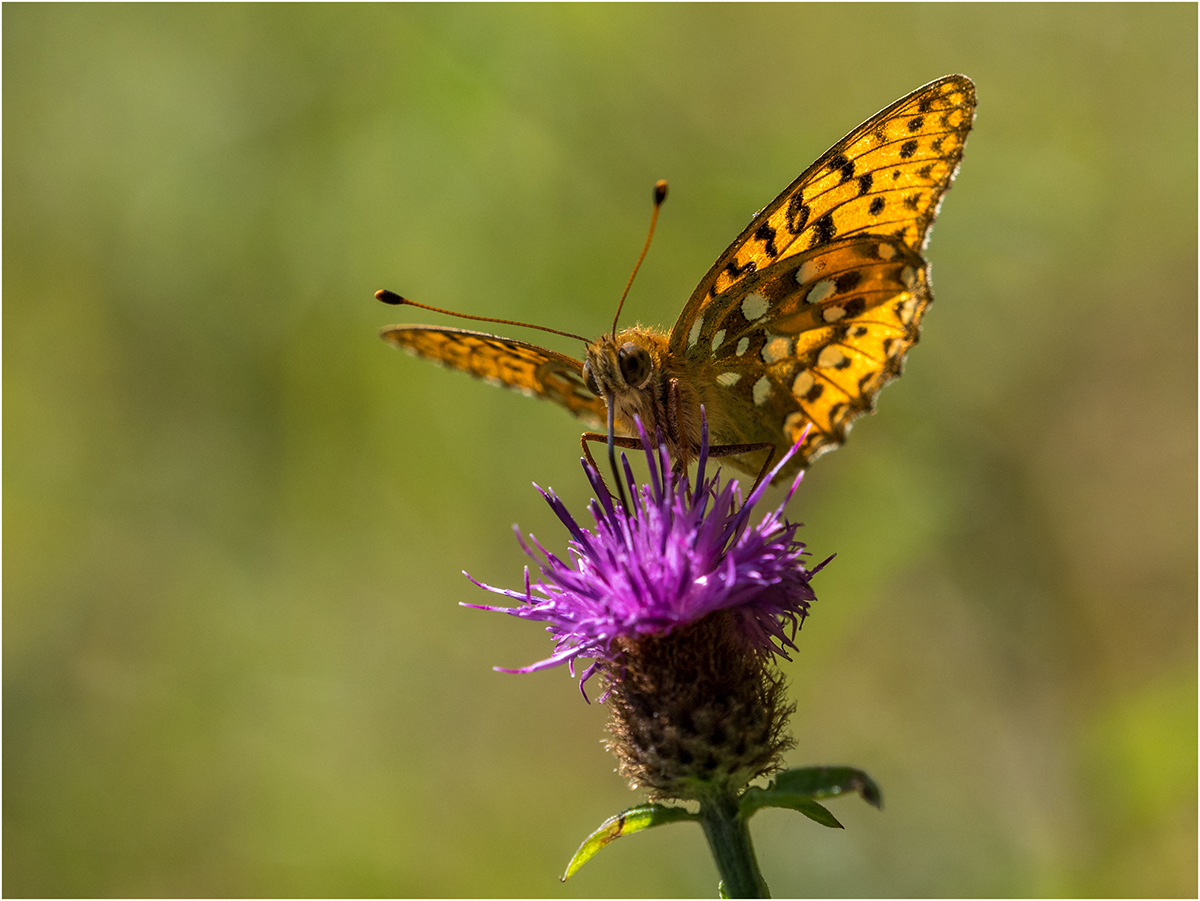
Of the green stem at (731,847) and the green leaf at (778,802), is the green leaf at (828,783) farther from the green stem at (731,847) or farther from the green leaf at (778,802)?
the green stem at (731,847)

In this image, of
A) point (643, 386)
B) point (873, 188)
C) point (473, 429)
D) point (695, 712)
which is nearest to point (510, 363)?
point (643, 386)

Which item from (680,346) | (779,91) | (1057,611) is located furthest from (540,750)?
(779,91)

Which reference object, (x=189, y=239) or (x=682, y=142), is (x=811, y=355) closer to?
(x=682, y=142)

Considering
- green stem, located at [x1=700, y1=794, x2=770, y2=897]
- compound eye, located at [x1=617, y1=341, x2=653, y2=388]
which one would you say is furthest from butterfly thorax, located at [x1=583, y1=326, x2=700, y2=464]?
green stem, located at [x1=700, y1=794, x2=770, y2=897]

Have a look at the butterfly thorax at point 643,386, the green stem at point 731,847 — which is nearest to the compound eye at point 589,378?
the butterfly thorax at point 643,386

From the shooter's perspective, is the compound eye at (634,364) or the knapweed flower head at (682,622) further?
the compound eye at (634,364)

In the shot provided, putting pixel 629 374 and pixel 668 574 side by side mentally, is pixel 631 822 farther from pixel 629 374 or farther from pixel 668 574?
pixel 629 374

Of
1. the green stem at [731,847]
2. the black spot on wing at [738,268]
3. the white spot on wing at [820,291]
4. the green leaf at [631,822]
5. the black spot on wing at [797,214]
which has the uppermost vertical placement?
the black spot on wing at [797,214]

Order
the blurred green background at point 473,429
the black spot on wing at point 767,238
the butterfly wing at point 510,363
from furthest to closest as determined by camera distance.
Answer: the blurred green background at point 473,429
the butterfly wing at point 510,363
the black spot on wing at point 767,238
